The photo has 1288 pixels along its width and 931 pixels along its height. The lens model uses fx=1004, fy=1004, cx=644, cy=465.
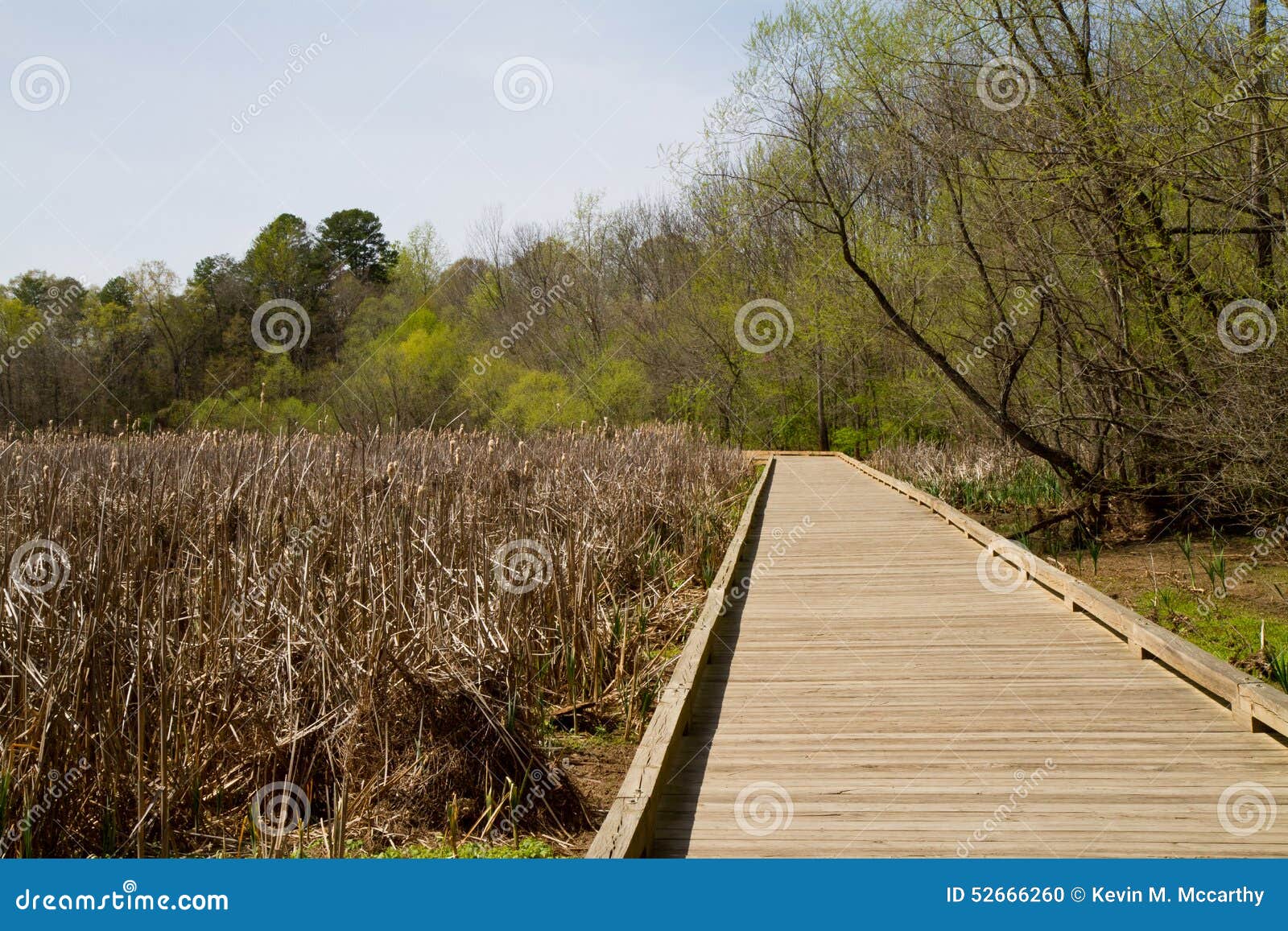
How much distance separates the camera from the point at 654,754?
344 cm

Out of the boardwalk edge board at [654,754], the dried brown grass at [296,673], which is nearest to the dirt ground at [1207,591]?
the boardwalk edge board at [654,754]

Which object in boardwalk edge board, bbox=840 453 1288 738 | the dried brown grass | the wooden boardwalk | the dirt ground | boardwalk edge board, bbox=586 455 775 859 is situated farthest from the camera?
the dirt ground

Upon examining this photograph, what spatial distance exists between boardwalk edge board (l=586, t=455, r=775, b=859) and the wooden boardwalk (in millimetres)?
19

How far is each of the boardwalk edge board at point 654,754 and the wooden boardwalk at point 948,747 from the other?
0.02 metres

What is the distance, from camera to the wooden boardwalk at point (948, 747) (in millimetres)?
3049

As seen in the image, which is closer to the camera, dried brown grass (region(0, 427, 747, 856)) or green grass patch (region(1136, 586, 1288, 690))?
dried brown grass (region(0, 427, 747, 856))

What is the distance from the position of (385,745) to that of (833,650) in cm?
264

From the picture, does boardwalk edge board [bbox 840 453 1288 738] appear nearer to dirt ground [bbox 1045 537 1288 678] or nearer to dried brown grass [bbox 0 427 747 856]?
dirt ground [bbox 1045 537 1288 678]

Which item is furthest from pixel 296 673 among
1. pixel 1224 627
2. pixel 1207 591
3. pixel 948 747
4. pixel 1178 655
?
pixel 1207 591

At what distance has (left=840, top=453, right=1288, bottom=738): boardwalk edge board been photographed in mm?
3889

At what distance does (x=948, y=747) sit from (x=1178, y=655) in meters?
1.55

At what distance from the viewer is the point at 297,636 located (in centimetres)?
395

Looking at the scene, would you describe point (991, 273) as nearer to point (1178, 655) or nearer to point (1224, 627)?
point (1224, 627)

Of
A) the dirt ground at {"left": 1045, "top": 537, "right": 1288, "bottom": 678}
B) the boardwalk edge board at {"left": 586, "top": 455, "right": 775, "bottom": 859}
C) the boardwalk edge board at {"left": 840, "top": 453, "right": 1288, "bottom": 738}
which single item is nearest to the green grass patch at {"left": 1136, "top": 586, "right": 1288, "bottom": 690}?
the dirt ground at {"left": 1045, "top": 537, "right": 1288, "bottom": 678}
